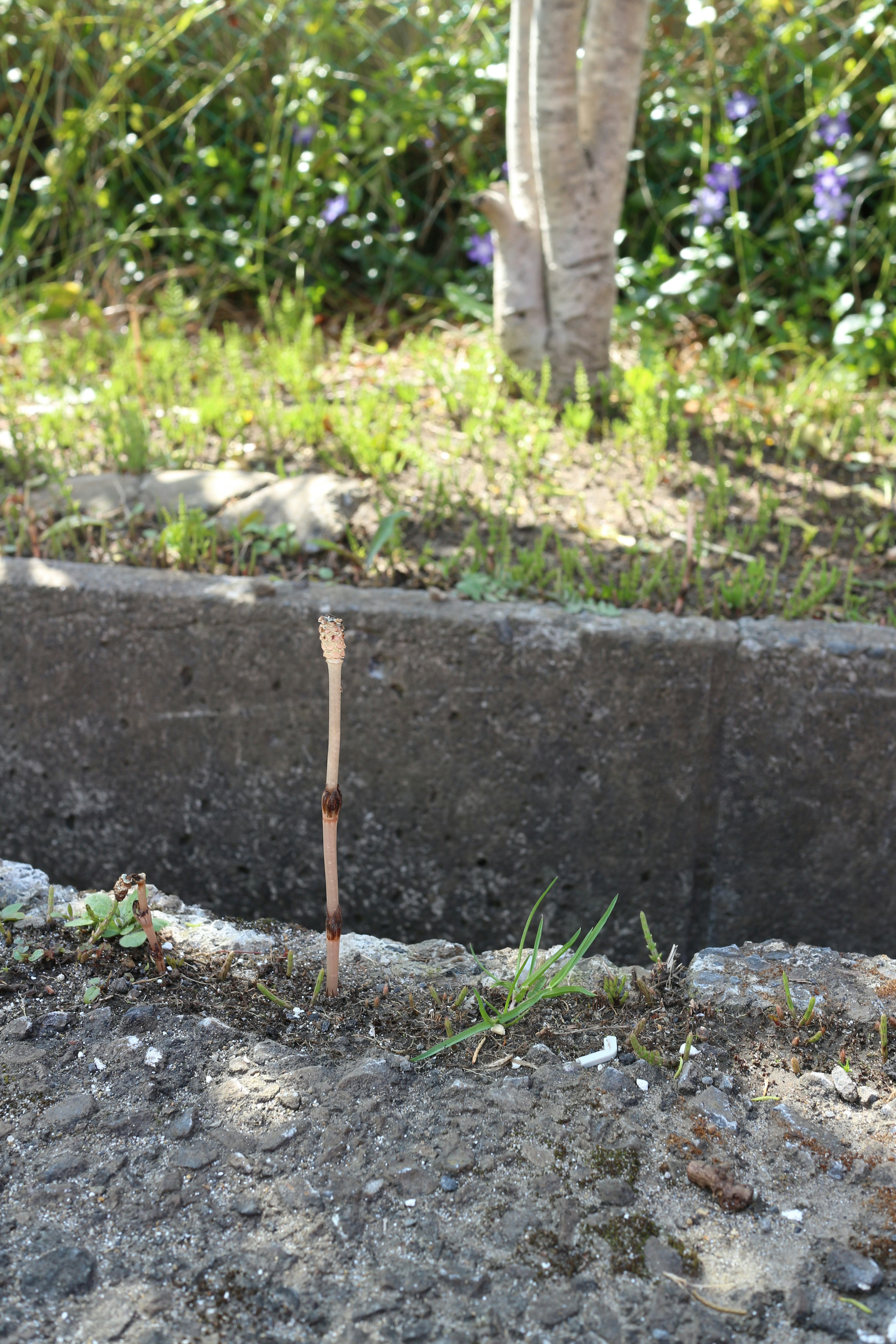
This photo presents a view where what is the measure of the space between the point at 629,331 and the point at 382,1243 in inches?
128

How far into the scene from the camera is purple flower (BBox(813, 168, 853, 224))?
3.56m

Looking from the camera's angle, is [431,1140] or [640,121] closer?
[431,1140]

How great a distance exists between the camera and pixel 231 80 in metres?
4.29

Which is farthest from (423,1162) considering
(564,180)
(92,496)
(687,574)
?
(564,180)

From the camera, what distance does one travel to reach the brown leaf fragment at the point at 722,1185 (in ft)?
4.25

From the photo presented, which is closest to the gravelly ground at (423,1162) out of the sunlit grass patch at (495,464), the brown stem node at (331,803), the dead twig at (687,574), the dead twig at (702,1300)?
the dead twig at (702,1300)

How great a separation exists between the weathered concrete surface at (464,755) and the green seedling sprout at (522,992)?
629 mm

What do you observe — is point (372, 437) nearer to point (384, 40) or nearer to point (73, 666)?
point (73, 666)

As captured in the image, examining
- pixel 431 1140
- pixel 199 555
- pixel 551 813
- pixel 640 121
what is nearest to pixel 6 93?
pixel 640 121

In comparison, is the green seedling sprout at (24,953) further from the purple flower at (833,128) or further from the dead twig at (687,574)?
the purple flower at (833,128)

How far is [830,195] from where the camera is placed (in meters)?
3.61

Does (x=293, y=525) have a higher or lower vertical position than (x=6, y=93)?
lower

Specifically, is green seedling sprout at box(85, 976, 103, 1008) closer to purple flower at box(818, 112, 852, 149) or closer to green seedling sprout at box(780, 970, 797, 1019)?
green seedling sprout at box(780, 970, 797, 1019)

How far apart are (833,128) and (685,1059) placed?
340cm
